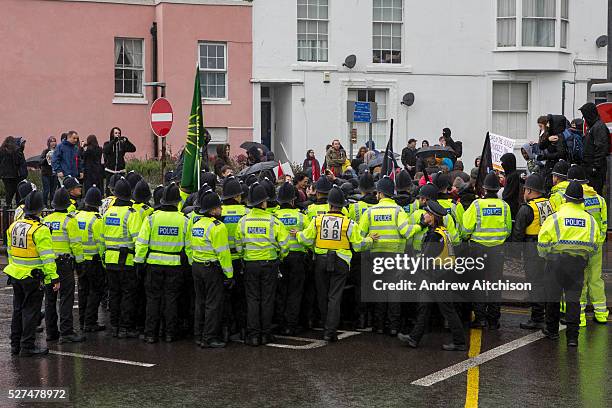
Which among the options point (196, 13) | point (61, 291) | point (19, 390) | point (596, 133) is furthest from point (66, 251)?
point (196, 13)

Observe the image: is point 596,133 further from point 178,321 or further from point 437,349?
point 178,321

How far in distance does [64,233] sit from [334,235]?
3.36 meters

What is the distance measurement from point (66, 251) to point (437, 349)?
474 centimetres

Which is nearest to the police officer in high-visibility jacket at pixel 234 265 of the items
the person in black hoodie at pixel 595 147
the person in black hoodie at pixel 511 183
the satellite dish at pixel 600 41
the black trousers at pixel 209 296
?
the black trousers at pixel 209 296

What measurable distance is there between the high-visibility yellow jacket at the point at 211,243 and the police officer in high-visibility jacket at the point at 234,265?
20.4 inches

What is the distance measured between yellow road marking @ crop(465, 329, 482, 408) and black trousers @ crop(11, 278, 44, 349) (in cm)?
496

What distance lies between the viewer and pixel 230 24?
96.7 ft

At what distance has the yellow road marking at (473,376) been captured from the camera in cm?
928

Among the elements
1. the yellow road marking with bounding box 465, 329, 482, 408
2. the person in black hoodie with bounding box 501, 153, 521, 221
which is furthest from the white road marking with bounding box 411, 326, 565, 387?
the person in black hoodie with bounding box 501, 153, 521, 221

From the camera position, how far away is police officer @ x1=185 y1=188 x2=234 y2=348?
11.8m

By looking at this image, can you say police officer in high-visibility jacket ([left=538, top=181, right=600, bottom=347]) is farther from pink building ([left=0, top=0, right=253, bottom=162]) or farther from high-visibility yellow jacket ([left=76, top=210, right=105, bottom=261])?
pink building ([left=0, top=0, right=253, bottom=162])

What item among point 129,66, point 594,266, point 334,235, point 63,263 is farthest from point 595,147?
point 129,66

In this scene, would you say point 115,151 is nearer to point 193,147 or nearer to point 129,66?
point 129,66

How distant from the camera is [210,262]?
11828 mm
